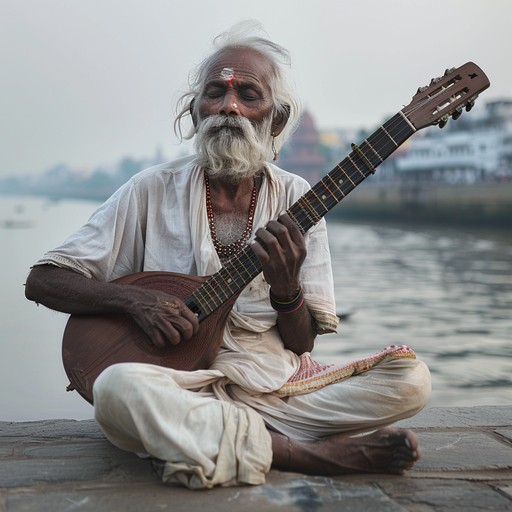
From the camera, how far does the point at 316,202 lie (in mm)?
2514

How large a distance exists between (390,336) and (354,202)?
39.8 meters

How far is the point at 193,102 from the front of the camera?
2957 millimetres

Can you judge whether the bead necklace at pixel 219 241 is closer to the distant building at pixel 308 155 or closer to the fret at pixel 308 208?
the fret at pixel 308 208

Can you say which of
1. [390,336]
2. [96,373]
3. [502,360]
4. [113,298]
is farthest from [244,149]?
[390,336]

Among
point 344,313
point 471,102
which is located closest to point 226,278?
point 471,102

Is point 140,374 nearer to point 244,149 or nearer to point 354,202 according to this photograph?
point 244,149

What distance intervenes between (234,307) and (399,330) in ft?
19.5

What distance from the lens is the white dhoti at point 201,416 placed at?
220cm

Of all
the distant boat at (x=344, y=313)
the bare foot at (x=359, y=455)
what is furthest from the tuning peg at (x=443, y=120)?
the distant boat at (x=344, y=313)

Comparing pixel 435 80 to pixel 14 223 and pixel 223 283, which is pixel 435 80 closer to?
pixel 223 283

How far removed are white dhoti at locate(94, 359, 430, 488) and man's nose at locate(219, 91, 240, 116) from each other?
834 mm

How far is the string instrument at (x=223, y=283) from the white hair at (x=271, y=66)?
483 mm

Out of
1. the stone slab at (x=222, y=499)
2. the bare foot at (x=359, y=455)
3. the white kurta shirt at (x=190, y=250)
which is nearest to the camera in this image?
the stone slab at (x=222, y=499)

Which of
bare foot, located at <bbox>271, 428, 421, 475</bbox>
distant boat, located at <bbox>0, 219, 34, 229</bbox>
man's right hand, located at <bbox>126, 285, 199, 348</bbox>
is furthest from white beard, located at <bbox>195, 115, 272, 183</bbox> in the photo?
distant boat, located at <bbox>0, 219, 34, 229</bbox>
